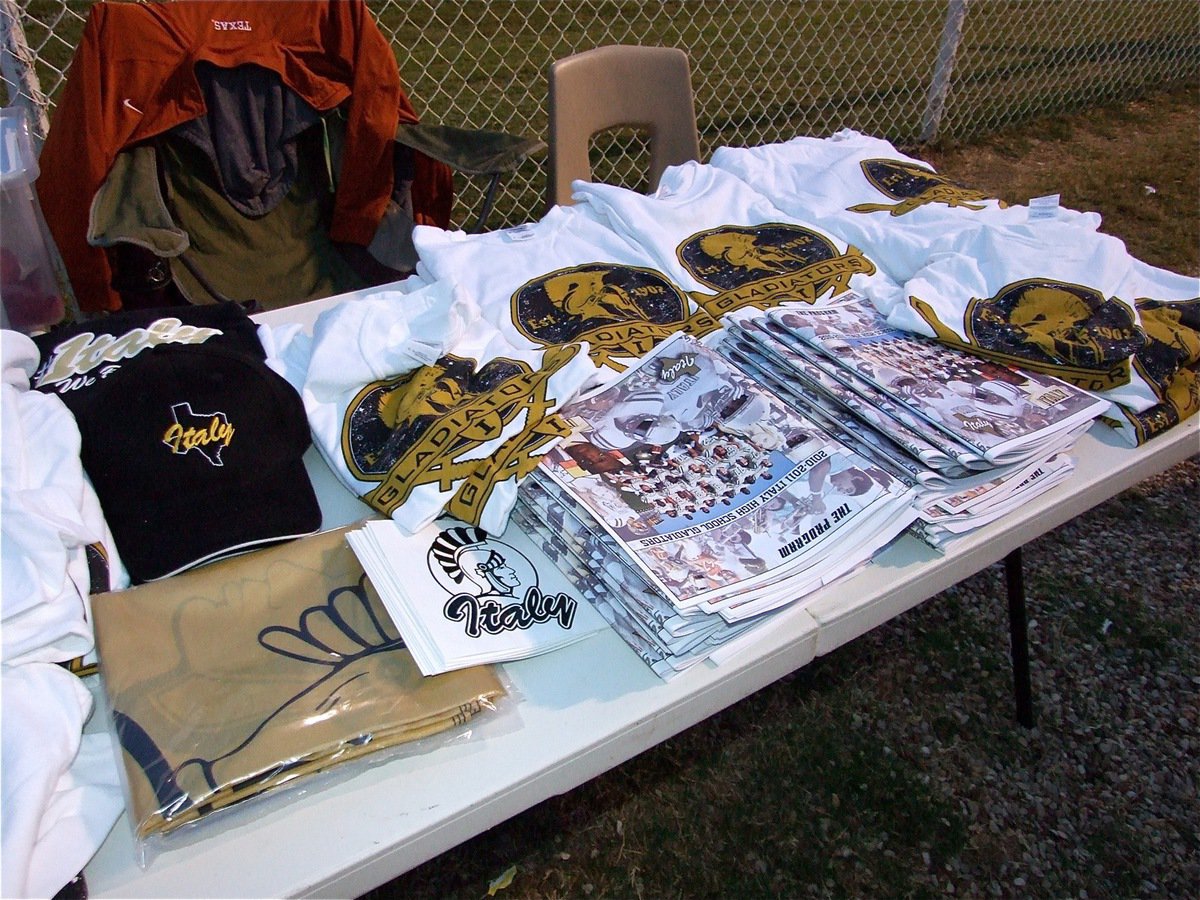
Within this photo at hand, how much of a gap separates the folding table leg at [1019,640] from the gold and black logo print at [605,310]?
76cm

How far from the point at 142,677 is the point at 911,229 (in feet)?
4.27

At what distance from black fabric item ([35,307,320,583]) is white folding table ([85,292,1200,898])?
9 cm

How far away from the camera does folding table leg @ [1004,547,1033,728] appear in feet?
4.93

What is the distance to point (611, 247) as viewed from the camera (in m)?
1.39

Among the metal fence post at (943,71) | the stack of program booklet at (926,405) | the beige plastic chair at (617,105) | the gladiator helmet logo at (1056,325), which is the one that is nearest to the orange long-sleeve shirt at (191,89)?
the beige plastic chair at (617,105)

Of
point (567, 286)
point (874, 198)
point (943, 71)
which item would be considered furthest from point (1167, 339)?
point (943, 71)

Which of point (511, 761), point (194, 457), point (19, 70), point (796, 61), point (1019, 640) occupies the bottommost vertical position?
point (1019, 640)

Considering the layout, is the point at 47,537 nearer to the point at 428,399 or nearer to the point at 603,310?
the point at 428,399

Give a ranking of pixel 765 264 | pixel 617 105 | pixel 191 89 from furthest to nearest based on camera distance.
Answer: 1. pixel 617 105
2. pixel 191 89
3. pixel 765 264

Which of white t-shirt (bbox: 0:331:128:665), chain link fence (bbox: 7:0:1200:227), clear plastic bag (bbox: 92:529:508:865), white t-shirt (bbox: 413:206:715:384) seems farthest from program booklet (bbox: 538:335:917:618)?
chain link fence (bbox: 7:0:1200:227)

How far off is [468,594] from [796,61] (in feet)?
14.2

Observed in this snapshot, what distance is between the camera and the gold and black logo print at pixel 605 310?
1.16 m

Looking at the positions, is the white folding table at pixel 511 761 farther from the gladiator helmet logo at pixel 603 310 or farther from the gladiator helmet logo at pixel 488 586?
the gladiator helmet logo at pixel 603 310

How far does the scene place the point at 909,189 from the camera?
158 cm
